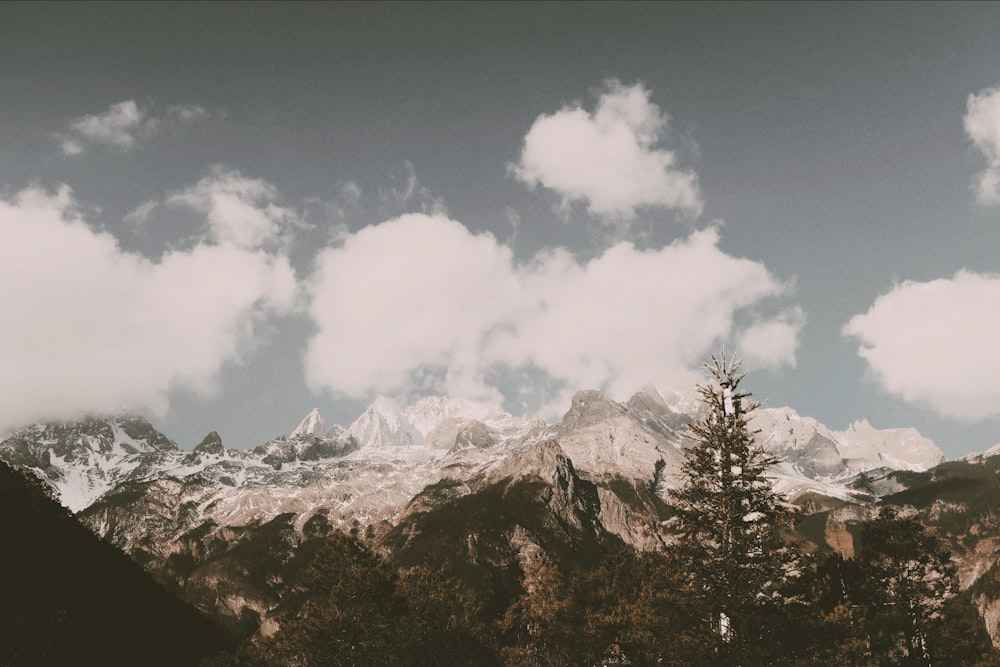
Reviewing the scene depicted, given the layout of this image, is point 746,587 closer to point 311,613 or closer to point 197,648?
point 311,613

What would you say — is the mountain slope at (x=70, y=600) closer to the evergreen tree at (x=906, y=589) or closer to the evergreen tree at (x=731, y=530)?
the evergreen tree at (x=731, y=530)

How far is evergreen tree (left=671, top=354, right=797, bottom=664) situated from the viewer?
2603cm

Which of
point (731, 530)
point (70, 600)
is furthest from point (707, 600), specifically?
point (70, 600)

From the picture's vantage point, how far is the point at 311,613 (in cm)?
3938

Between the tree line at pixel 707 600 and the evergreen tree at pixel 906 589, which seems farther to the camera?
the evergreen tree at pixel 906 589

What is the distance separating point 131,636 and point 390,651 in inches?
1439

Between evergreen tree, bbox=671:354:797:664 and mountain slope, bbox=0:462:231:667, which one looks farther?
mountain slope, bbox=0:462:231:667

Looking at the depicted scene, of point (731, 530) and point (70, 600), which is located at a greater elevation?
point (731, 530)

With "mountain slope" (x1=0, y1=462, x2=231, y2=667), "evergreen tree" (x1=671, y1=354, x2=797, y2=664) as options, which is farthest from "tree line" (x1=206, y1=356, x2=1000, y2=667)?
"mountain slope" (x1=0, y1=462, x2=231, y2=667)

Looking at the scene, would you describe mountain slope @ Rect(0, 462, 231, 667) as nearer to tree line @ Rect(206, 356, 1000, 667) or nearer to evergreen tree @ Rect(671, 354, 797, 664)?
tree line @ Rect(206, 356, 1000, 667)

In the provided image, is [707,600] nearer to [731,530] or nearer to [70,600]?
[731,530]

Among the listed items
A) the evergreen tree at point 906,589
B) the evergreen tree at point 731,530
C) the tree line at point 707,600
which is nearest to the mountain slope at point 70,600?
the tree line at point 707,600

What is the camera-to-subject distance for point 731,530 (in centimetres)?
2781

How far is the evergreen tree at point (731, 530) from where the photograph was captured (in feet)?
85.4
